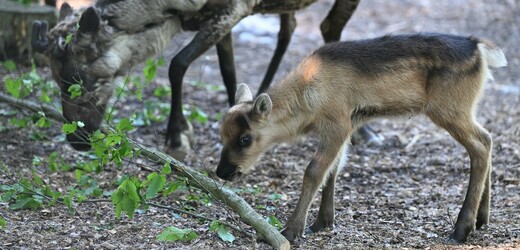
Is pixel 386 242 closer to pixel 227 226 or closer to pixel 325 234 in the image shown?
pixel 325 234

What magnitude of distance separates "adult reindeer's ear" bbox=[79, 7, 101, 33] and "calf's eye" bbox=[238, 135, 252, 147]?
2.60 metres

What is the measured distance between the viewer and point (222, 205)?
5883 mm

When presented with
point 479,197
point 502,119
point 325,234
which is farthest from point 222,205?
point 502,119

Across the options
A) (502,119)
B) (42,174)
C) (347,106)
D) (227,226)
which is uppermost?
(347,106)

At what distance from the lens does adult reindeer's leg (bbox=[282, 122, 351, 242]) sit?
18.2 feet

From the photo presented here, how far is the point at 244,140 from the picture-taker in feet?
18.8

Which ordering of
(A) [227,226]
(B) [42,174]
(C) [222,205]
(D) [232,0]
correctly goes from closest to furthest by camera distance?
(A) [227,226] → (C) [222,205] → (B) [42,174] → (D) [232,0]

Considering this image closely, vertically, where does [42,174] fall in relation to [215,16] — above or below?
below

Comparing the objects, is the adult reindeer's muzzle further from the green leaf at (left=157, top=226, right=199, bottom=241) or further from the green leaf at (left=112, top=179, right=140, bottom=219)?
the green leaf at (left=157, top=226, right=199, bottom=241)

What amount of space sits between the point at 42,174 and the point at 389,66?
2.98 meters

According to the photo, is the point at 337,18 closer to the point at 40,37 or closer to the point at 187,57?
the point at 187,57

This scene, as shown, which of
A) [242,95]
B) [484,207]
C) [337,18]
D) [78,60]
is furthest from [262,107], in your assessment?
[337,18]

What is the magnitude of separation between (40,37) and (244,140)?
3.18 m

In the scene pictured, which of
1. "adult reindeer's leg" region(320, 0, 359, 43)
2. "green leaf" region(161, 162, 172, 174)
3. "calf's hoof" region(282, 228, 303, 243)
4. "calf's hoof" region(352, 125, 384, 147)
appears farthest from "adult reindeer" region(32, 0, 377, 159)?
"calf's hoof" region(282, 228, 303, 243)
